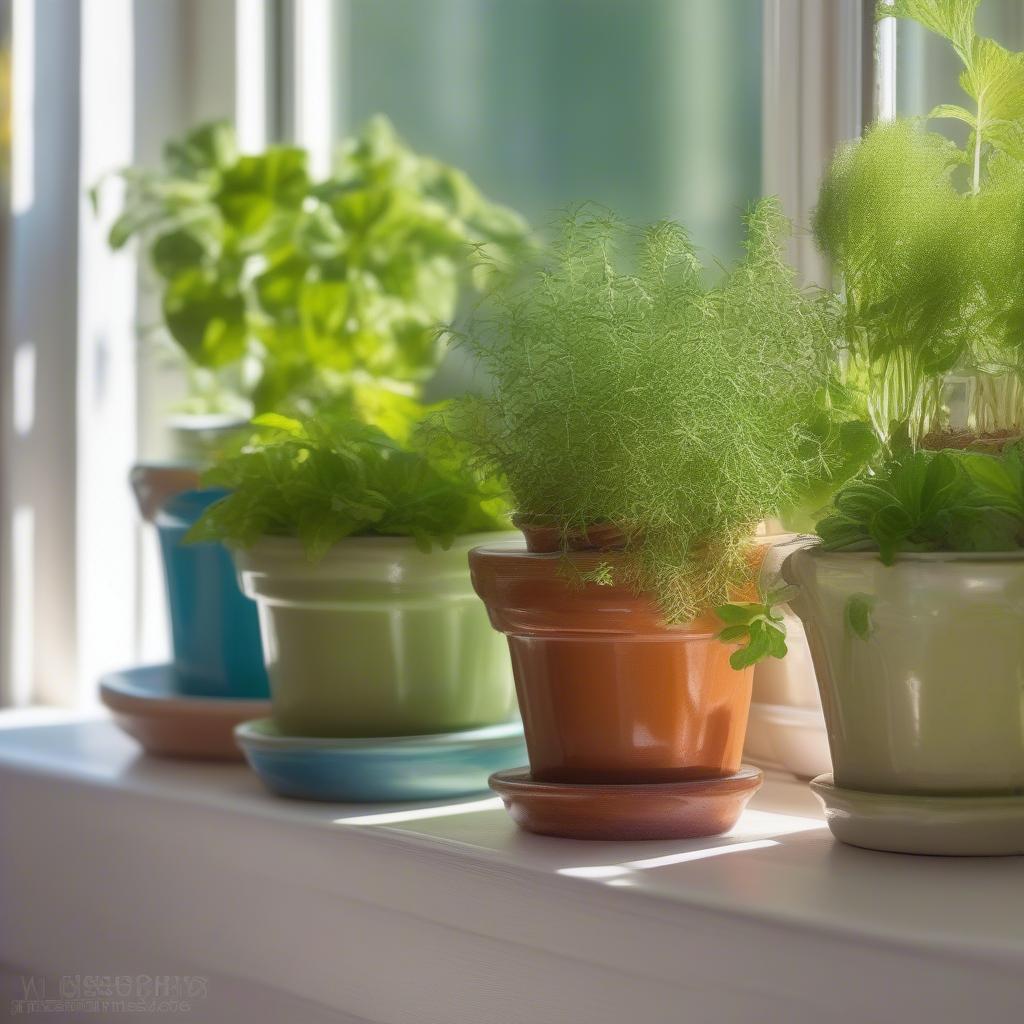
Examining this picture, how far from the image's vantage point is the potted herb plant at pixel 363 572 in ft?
2.72

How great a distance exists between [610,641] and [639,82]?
57 cm

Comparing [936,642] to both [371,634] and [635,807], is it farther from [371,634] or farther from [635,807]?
[371,634]

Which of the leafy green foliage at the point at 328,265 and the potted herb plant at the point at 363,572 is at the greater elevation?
the leafy green foliage at the point at 328,265

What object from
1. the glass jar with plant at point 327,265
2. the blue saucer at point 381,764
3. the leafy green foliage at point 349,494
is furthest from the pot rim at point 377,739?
the glass jar with plant at point 327,265

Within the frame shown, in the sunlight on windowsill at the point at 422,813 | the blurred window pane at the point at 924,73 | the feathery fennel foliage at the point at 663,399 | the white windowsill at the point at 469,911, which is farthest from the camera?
the blurred window pane at the point at 924,73

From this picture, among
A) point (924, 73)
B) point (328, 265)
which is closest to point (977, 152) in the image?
point (924, 73)

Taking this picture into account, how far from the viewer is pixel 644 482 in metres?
0.66

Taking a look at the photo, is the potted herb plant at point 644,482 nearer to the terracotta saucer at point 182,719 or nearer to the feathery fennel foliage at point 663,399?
the feathery fennel foliage at point 663,399

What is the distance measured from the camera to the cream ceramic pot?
615mm

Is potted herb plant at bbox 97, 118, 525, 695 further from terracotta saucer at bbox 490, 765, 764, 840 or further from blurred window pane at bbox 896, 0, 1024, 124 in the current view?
terracotta saucer at bbox 490, 765, 764, 840

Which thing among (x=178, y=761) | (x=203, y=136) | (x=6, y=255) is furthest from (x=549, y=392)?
(x=6, y=255)

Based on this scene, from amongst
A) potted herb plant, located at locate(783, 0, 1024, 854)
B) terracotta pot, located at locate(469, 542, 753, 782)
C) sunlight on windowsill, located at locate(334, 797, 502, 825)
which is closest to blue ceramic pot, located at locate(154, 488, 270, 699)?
sunlight on windowsill, located at locate(334, 797, 502, 825)

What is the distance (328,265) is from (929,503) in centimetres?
65

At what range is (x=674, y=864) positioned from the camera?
650mm
